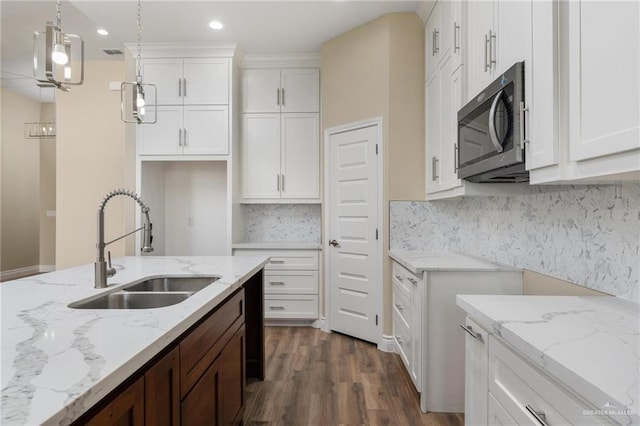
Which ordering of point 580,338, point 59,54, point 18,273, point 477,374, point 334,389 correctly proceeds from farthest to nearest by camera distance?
point 18,273, point 334,389, point 59,54, point 477,374, point 580,338

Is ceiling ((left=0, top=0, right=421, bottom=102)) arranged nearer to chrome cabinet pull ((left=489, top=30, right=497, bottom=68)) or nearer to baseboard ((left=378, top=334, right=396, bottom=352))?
chrome cabinet pull ((left=489, top=30, right=497, bottom=68))

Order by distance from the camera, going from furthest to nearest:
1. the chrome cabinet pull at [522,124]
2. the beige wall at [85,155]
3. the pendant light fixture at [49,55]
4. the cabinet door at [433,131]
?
the beige wall at [85,155] → the cabinet door at [433,131] → the pendant light fixture at [49,55] → the chrome cabinet pull at [522,124]

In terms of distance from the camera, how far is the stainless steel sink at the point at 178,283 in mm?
1925

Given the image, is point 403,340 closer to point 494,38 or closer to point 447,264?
point 447,264

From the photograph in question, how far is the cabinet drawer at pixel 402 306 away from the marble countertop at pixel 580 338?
1179 millimetres

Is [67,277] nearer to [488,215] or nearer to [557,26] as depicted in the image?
[557,26]

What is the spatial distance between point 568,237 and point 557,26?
96cm

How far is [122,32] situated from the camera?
374cm

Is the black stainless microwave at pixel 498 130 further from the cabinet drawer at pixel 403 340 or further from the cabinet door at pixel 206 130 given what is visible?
the cabinet door at pixel 206 130

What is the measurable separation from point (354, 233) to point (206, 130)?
192cm

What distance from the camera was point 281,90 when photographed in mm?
4191

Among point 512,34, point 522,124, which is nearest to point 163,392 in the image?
point 522,124

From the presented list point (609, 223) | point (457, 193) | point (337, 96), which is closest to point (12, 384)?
point (609, 223)

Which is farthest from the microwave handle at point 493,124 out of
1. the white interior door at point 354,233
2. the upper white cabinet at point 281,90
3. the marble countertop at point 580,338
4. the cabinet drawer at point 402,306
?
the upper white cabinet at point 281,90
